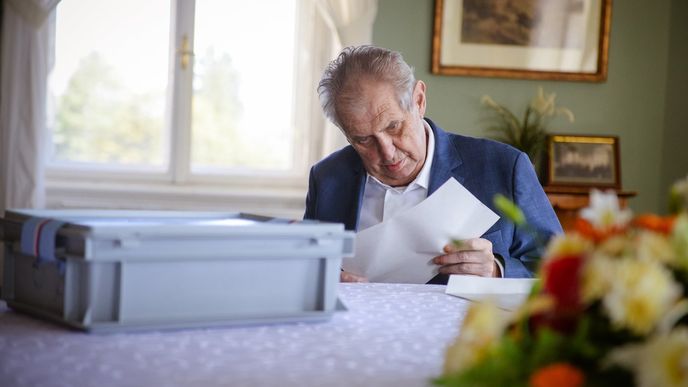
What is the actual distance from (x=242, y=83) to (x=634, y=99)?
2114 millimetres

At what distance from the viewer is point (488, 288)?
156 centimetres

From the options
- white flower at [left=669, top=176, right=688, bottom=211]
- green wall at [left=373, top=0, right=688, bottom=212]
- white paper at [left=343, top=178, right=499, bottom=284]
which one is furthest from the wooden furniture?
white flower at [left=669, top=176, right=688, bottom=211]

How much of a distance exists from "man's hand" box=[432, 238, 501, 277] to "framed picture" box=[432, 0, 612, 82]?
2.55 metres

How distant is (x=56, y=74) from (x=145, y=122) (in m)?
0.48

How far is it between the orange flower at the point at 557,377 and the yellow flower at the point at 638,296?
53 millimetres

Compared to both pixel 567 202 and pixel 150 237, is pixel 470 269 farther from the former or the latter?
pixel 567 202

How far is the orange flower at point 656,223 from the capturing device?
2.31 ft

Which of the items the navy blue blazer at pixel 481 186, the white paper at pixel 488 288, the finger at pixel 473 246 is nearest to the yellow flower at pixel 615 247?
the white paper at pixel 488 288

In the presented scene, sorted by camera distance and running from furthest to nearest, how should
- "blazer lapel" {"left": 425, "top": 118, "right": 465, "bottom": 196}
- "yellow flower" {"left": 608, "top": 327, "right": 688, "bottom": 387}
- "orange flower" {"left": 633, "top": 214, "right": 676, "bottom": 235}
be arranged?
"blazer lapel" {"left": 425, "top": 118, "right": 465, "bottom": 196}, "orange flower" {"left": 633, "top": 214, "right": 676, "bottom": 235}, "yellow flower" {"left": 608, "top": 327, "right": 688, "bottom": 387}

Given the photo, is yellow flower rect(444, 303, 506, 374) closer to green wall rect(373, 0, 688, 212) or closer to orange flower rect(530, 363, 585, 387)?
orange flower rect(530, 363, 585, 387)

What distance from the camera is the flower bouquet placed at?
0.61 meters

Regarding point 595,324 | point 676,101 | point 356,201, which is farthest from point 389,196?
point 676,101

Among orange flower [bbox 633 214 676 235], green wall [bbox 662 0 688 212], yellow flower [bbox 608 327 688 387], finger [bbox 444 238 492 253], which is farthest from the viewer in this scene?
green wall [bbox 662 0 688 212]

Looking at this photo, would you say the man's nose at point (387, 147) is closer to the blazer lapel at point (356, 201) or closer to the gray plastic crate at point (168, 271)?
the blazer lapel at point (356, 201)
